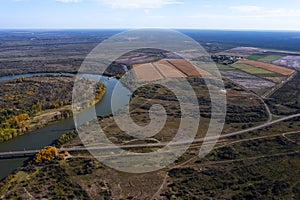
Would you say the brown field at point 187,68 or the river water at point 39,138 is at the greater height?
the brown field at point 187,68

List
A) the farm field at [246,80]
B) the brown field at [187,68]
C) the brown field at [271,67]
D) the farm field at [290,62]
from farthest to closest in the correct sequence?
the farm field at [290,62] → the brown field at [271,67] → the brown field at [187,68] → the farm field at [246,80]

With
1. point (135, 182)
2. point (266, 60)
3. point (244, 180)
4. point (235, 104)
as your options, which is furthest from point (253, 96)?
point (266, 60)

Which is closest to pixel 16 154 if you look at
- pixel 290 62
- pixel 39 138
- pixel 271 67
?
pixel 39 138

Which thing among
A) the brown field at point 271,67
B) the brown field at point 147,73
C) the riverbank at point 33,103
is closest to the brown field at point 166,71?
the brown field at point 147,73

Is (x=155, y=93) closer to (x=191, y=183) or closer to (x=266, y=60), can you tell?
(x=191, y=183)

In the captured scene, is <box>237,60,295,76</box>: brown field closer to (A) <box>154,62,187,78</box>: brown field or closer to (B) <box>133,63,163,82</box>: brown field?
(A) <box>154,62,187,78</box>: brown field

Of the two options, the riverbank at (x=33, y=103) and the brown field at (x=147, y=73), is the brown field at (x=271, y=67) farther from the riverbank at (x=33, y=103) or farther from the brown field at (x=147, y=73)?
the riverbank at (x=33, y=103)
